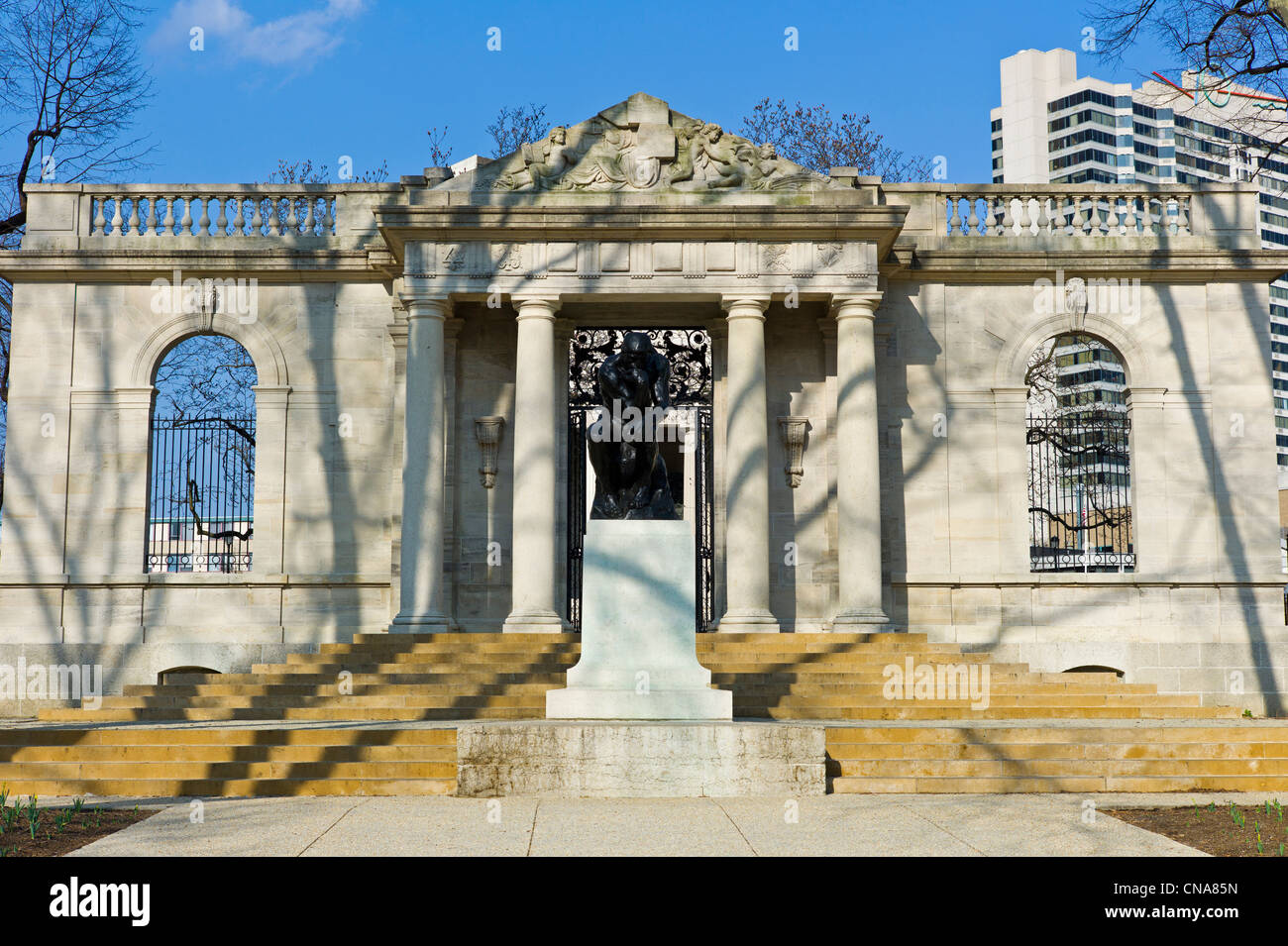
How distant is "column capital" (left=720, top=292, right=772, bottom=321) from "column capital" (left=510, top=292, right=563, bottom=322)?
2.88 metres

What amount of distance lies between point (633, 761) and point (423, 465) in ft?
34.7

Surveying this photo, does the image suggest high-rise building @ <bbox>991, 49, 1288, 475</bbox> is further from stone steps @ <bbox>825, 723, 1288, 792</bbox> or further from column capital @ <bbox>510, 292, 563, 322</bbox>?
stone steps @ <bbox>825, 723, 1288, 792</bbox>

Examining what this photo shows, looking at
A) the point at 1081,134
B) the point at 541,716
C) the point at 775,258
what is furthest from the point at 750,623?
the point at 1081,134

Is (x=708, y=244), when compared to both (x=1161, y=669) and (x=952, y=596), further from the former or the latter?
(x=1161, y=669)

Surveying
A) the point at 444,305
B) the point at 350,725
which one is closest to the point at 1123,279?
the point at 444,305

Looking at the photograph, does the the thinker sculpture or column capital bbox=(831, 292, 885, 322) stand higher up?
column capital bbox=(831, 292, 885, 322)

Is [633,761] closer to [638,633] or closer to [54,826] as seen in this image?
[638,633]

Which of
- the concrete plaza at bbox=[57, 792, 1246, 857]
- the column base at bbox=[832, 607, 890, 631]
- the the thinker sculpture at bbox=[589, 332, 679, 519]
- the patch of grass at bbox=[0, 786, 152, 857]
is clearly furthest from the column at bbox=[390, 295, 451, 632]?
the patch of grass at bbox=[0, 786, 152, 857]

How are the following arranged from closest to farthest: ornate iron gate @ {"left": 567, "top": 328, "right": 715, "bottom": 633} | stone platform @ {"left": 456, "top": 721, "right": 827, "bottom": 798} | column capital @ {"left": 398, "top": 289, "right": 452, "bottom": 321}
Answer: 1. stone platform @ {"left": 456, "top": 721, "right": 827, "bottom": 798}
2. column capital @ {"left": 398, "top": 289, "right": 452, "bottom": 321}
3. ornate iron gate @ {"left": 567, "top": 328, "right": 715, "bottom": 633}

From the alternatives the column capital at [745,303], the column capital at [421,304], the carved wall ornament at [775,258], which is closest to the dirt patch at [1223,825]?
the column capital at [745,303]

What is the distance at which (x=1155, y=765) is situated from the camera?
13852mm

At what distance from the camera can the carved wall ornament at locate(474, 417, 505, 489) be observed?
77.3 ft

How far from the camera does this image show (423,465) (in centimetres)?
2211

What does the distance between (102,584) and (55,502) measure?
1779mm
